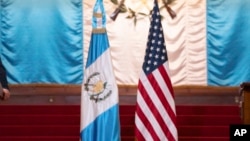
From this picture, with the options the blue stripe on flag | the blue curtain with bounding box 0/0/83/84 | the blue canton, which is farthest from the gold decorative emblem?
the blue curtain with bounding box 0/0/83/84

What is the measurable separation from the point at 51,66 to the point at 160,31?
12.2 ft

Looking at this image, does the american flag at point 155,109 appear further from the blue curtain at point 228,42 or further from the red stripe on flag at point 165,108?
the blue curtain at point 228,42

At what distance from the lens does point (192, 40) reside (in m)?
10.4

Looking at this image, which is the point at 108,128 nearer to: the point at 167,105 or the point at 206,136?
the point at 167,105

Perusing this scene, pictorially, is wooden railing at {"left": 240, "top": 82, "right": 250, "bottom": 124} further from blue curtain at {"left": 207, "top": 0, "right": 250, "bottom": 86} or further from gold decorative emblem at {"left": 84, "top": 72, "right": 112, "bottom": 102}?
blue curtain at {"left": 207, "top": 0, "right": 250, "bottom": 86}

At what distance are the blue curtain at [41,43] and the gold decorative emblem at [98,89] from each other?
3.46 m

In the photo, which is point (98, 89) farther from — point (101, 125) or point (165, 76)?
point (165, 76)

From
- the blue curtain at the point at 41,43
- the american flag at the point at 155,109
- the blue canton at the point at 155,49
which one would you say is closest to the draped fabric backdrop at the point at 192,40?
the blue curtain at the point at 41,43

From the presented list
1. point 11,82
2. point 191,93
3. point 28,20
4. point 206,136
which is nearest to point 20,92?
point 11,82

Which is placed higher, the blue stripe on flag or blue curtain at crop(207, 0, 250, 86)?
blue curtain at crop(207, 0, 250, 86)

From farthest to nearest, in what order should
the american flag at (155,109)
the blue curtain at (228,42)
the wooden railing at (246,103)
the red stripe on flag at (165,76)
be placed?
1. the blue curtain at (228,42)
2. the red stripe on flag at (165,76)
3. the american flag at (155,109)
4. the wooden railing at (246,103)

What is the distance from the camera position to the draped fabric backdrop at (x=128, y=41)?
10273mm

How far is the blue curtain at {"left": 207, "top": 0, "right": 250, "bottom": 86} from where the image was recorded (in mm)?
10203

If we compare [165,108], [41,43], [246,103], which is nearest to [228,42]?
[41,43]
